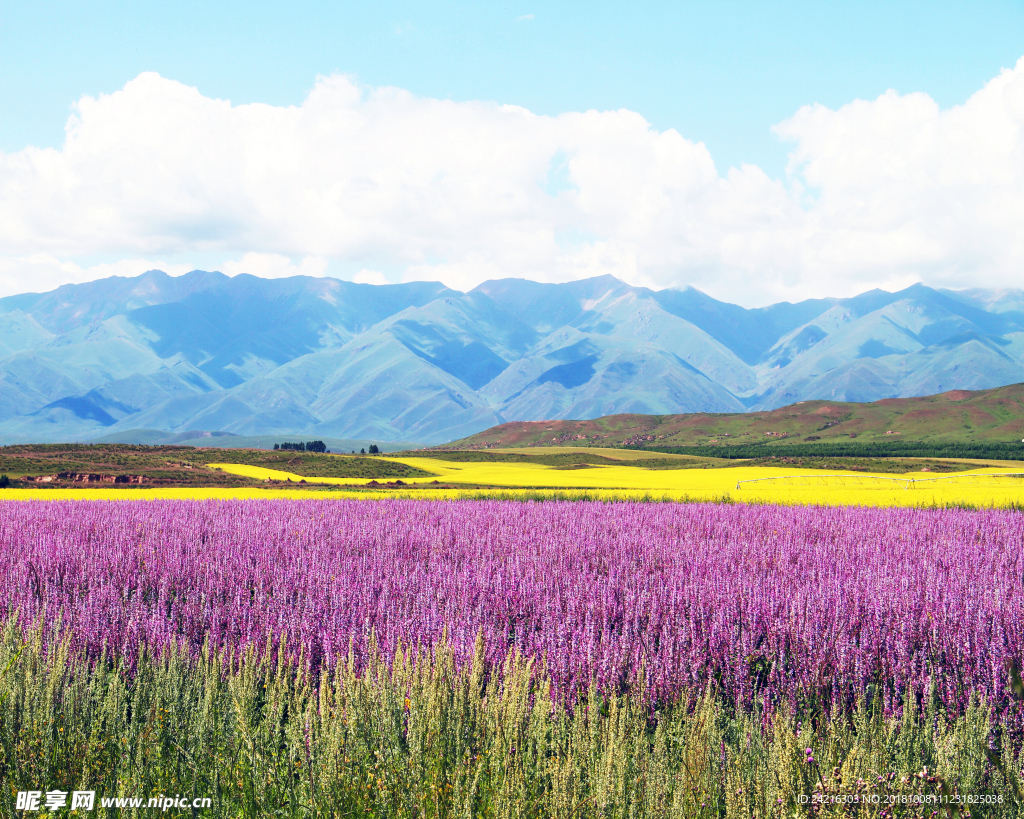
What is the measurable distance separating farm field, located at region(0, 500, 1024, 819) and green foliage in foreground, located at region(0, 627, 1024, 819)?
0.07 feet

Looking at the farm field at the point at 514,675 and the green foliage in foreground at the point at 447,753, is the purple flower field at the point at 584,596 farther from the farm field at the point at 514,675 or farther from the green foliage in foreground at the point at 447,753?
the green foliage in foreground at the point at 447,753

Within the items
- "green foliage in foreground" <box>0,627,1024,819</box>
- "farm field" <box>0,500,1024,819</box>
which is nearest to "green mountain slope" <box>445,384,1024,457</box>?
"farm field" <box>0,500,1024,819</box>

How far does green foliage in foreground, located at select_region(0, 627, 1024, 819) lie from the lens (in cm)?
348

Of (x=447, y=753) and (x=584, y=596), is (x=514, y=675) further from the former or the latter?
(x=584, y=596)

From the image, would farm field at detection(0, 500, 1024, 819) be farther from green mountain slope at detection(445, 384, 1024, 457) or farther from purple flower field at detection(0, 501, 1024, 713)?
green mountain slope at detection(445, 384, 1024, 457)

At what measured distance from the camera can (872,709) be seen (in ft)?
17.6

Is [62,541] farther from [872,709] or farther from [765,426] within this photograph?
[765,426]

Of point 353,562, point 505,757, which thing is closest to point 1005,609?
point 505,757

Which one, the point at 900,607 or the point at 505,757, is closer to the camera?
the point at 505,757

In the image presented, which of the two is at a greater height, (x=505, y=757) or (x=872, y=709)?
(x=505, y=757)

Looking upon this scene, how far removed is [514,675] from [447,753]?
2.04ft

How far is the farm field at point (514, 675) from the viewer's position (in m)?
3.69

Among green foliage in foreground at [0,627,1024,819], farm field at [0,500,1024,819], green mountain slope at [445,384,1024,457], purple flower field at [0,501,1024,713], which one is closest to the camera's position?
green foliage in foreground at [0,627,1024,819]

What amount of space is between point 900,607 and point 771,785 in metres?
4.07
